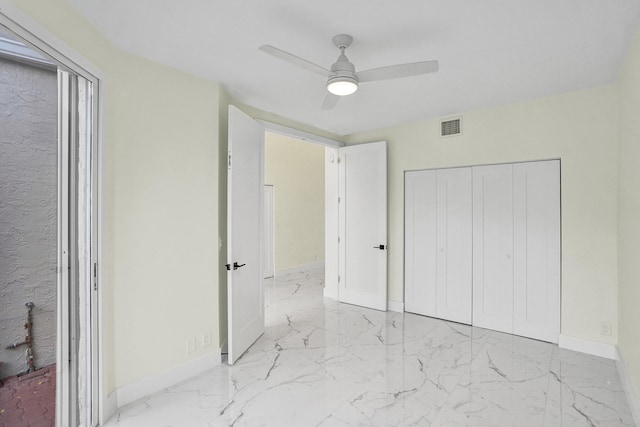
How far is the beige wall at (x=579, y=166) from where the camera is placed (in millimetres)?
2996

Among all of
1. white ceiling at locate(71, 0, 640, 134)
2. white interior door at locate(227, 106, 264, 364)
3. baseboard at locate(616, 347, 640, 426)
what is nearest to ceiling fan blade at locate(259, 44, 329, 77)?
white ceiling at locate(71, 0, 640, 134)

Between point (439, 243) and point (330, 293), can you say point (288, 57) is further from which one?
point (330, 293)

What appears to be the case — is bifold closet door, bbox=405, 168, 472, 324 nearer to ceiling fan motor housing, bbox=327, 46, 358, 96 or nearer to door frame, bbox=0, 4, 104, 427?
ceiling fan motor housing, bbox=327, 46, 358, 96

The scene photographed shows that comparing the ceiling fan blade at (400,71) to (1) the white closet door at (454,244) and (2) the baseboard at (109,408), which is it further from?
(2) the baseboard at (109,408)

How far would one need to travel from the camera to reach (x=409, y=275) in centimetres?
434

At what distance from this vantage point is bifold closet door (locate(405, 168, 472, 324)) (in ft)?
12.8

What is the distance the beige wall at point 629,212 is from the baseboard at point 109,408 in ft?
11.2

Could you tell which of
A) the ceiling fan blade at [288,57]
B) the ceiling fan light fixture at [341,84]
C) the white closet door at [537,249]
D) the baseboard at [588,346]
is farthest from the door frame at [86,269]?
the baseboard at [588,346]

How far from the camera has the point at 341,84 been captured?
2152 mm

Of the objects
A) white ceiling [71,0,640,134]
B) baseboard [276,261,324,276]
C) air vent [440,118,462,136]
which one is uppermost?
white ceiling [71,0,640,134]

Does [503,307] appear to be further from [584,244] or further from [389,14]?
[389,14]

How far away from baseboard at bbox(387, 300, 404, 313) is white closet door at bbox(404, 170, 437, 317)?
0.18 ft

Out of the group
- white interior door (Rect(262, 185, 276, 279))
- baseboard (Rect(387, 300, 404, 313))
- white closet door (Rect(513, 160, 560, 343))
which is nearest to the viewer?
white closet door (Rect(513, 160, 560, 343))

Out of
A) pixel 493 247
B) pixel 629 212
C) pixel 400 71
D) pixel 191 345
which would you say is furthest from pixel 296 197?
pixel 629 212
